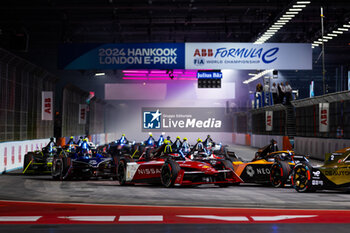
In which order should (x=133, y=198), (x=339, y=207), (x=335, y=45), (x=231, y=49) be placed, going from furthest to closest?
(x=335, y=45) < (x=231, y=49) < (x=133, y=198) < (x=339, y=207)

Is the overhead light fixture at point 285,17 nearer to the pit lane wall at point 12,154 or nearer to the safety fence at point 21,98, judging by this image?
the safety fence at point 21,98

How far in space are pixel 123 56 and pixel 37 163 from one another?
9720mm

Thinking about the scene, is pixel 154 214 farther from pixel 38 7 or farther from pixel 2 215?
pixel 38 7

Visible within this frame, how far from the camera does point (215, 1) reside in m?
33.8

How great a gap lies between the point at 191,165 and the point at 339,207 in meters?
5.12

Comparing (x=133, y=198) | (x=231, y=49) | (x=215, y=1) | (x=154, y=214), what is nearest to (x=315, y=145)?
(x=231, y=49)

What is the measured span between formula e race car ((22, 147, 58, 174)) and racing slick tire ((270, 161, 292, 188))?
29.8 feet

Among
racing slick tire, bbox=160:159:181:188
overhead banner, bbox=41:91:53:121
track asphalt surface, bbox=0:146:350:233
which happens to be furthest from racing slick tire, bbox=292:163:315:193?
overhead banner, bbox=41:91:53:121

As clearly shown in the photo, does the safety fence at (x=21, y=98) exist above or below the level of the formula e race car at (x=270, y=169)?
above

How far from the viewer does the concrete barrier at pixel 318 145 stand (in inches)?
1086

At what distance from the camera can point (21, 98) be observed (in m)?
26.8

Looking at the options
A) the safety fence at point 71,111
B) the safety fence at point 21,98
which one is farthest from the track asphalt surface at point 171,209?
the safety fence at point 71,111

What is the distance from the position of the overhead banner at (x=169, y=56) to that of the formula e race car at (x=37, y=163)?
8.89 m

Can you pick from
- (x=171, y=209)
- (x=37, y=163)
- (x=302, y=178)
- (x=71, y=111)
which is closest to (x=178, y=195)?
(x=171, y=209)
